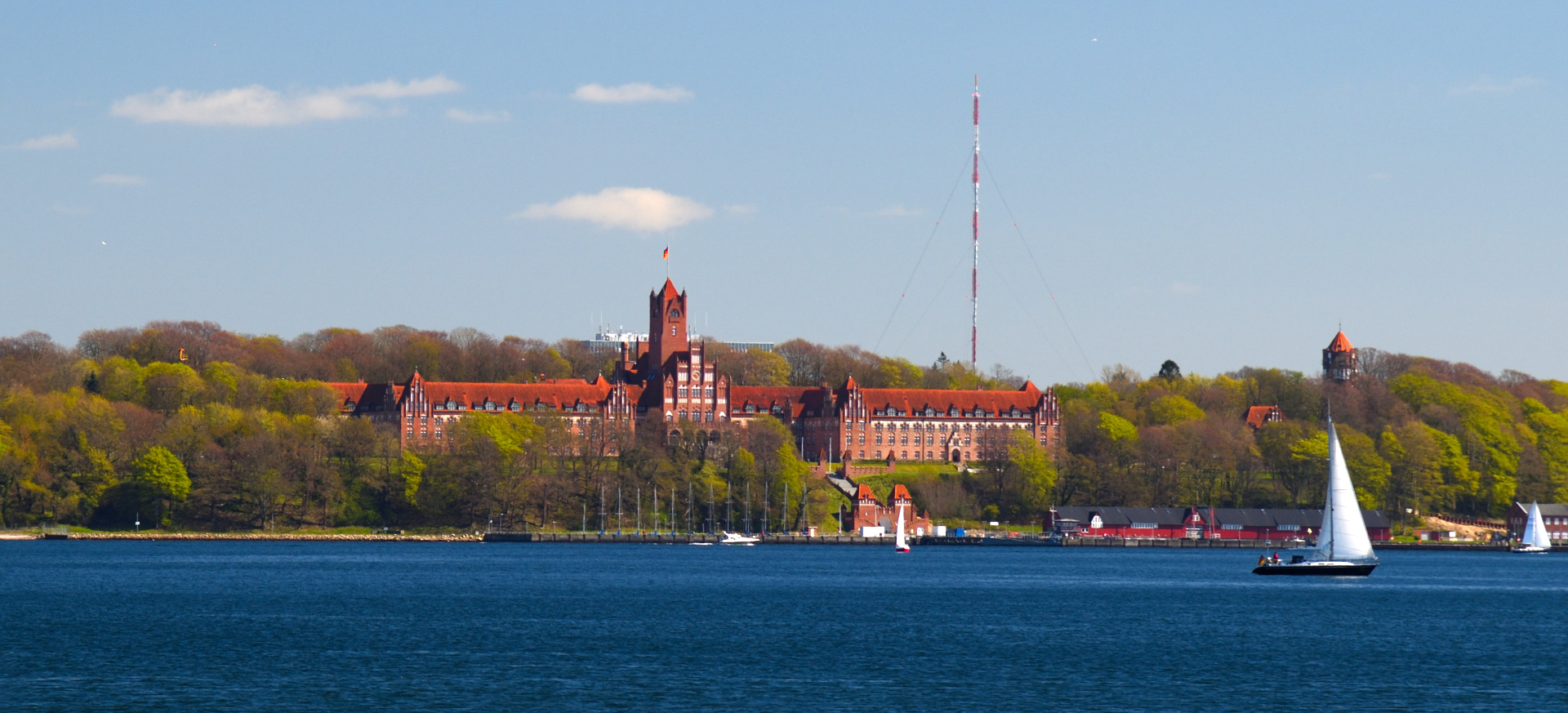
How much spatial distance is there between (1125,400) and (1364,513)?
44.3 meters

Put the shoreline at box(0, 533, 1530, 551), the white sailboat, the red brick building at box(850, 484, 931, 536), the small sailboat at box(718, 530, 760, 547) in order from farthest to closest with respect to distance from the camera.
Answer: the red brick building at box(850, 484, 931, 536)
the small sailboat at box(718, 530, 760, 547)
the shoreline at box(0, 533, 1530, 551)
the white sailboat

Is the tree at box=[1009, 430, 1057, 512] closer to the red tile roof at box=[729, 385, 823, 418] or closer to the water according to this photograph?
the red tile roof at box=[729, 385, 823, 418]

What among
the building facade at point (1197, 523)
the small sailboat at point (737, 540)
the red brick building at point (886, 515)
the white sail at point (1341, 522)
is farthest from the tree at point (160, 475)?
the white sail at point (1341, 522)

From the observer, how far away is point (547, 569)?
10219 cm

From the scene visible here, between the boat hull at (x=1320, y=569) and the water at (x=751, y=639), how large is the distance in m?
0.92

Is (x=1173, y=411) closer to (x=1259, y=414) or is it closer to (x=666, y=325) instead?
(x=1259, y=414)

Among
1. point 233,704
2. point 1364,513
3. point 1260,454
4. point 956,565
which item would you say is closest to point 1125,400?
point 1260,454

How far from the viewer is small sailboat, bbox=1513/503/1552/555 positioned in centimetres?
14700

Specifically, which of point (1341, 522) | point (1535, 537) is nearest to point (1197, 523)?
point (1535, 537)

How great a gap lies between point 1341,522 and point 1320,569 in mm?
3581

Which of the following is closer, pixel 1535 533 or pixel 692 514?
pixel 692 514

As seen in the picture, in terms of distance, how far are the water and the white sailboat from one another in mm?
1325

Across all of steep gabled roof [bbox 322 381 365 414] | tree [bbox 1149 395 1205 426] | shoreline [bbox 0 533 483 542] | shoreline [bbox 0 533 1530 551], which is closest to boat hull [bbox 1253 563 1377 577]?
shoreline [bbox 0 533 1530 551]

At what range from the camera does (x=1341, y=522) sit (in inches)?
3563
